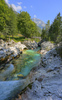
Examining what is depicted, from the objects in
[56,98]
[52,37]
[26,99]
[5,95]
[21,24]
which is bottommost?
[5,95]

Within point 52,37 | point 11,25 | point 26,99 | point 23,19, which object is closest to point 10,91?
point 26,99

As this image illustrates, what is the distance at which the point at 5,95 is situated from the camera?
14.4 feet

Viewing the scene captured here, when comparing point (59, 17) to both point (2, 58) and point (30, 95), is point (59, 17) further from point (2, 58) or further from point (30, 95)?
point (30, 95)

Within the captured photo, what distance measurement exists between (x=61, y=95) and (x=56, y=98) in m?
0.28

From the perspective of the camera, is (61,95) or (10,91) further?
(10,91)

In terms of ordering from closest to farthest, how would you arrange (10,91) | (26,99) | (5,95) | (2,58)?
(26,99), (5,95), (10,91), (2,58)

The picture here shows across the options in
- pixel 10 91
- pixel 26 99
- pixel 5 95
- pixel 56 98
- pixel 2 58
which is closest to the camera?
pixel 56 98

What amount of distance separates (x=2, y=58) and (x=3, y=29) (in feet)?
54.1

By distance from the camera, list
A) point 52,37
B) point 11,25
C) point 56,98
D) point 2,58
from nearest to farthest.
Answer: point 56,98 < point 2,58 < point 11,25 < point 52,37

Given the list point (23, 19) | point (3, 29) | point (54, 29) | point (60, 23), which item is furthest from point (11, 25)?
point (60, 23)

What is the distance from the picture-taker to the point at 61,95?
9.19 ft

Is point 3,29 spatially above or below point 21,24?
below

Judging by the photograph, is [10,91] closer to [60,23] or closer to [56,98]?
[56,98]

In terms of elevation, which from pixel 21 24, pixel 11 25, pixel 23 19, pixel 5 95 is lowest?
pixel 5 95
